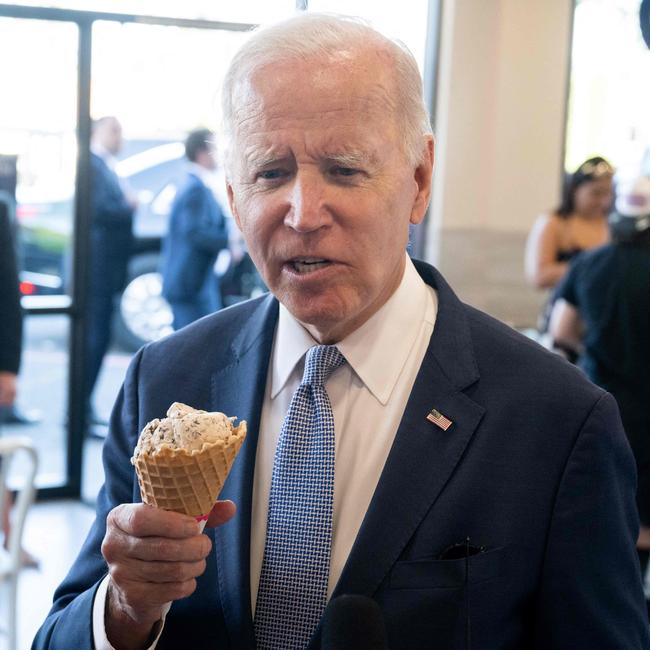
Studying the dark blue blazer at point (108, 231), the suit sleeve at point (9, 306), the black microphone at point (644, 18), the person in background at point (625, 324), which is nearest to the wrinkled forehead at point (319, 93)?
the black microphone at point (644, 18)

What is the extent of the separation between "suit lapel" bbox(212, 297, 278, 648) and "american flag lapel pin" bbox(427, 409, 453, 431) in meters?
0.25

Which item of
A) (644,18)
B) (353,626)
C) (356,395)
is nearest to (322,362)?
(356,395)

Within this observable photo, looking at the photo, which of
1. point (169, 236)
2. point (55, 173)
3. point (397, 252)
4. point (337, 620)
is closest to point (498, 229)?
point (169, 236)

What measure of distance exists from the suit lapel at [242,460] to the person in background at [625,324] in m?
2.31

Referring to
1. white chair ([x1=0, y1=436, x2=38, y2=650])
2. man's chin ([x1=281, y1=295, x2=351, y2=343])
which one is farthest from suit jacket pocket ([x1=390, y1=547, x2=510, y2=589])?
white chair ([x1=0, y1=436, x2=38, y2=650])

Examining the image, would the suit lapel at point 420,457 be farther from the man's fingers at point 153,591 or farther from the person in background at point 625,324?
the person in background at point 625,324

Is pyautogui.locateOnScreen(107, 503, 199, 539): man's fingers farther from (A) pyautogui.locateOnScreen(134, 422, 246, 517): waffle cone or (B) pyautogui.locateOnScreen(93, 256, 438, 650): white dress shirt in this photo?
(B) pyautogui.locateOnScreen(93, 256, 438, 650): white dress shirt

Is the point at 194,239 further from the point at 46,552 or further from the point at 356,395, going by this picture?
the point at 356,395

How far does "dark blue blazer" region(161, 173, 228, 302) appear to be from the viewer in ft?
19.3

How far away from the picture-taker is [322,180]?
4.19 feet

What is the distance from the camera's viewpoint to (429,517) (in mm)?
1288

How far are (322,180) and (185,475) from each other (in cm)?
41

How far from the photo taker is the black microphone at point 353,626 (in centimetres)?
97

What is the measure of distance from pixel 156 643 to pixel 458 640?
0.40m
